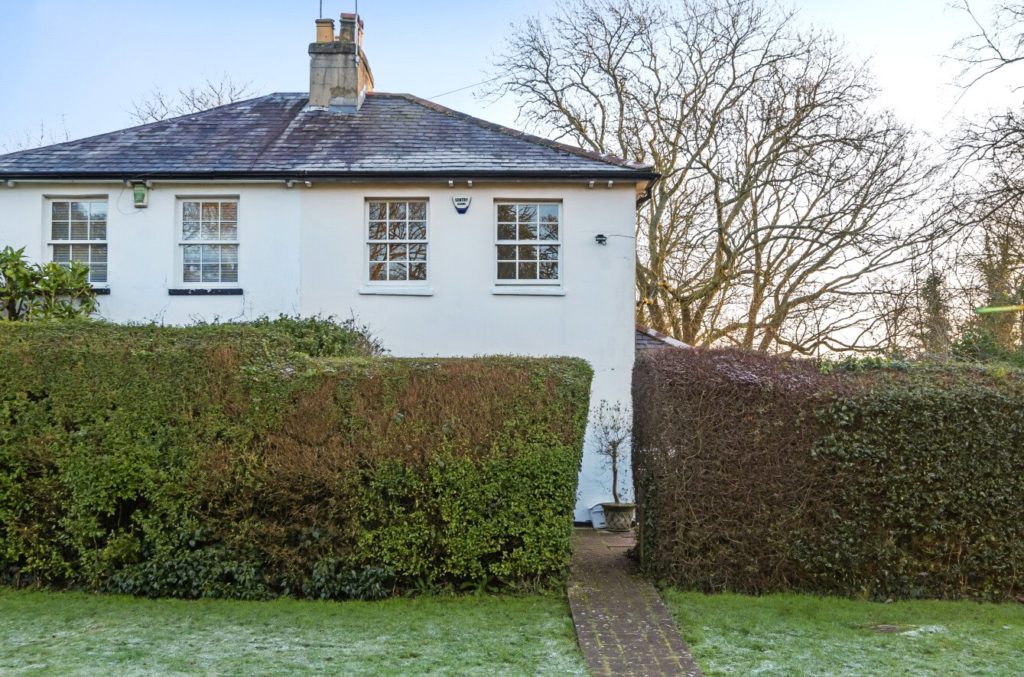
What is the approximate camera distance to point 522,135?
47.6ft

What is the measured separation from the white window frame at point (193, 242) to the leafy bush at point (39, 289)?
140 centimetres

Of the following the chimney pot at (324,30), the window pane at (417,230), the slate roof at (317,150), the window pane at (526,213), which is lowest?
the window pane at (417,230)

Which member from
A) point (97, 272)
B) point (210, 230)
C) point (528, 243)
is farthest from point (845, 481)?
point (97, 272)

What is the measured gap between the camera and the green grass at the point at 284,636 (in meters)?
6.04

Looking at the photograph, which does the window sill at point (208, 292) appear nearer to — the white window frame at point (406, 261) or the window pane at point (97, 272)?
the window pane at point (97, 272)

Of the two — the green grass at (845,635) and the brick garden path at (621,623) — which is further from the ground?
the green grass at (845,635)

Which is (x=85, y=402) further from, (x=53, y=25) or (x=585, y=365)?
(x=53, y=25)

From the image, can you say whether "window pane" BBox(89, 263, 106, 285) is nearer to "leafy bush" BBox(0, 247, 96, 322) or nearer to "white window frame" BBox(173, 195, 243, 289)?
"leafy bush" BBox(0, 247, 96, 322)

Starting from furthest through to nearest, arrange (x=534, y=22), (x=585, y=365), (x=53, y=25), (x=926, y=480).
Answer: (x=534, y=22) → (x=53, y=25) → (x=585, y=365) → (x=926, y=480)

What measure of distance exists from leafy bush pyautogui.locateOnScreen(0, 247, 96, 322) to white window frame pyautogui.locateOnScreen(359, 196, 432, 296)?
14.6ft

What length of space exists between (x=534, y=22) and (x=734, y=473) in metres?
17.1

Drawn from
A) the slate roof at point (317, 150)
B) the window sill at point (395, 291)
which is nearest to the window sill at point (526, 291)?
the window sill at point (395, 291)

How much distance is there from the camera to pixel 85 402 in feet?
26.5

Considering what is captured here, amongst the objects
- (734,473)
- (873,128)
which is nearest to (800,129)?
(873,128)
